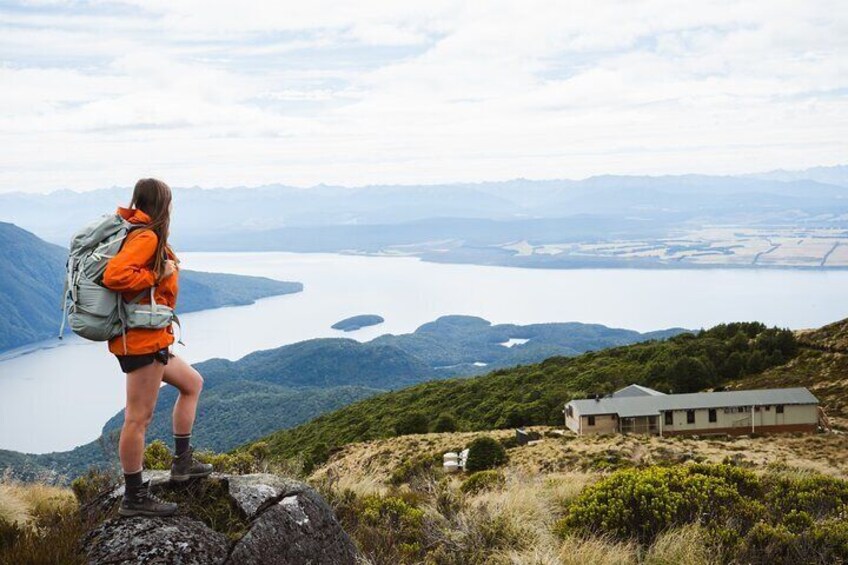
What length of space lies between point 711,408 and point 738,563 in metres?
24.5

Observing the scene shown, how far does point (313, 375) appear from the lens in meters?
149

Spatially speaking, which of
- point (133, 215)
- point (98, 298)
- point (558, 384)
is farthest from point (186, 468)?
point (558, 384)

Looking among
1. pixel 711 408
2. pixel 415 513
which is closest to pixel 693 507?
pixel 415 513

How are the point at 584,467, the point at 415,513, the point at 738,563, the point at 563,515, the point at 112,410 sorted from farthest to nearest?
the point at 112,410, the point at 584,467, the point at 563,515, the point at 415,513, the point at 738,563

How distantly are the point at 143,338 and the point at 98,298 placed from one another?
0.34m

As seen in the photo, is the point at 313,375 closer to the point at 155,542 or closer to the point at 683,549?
the point at 683,549

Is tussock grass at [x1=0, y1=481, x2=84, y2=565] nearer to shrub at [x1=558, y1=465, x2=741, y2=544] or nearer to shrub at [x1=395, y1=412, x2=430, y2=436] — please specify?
shrub at [x1=558, y1=465, x2=741, y2=544]

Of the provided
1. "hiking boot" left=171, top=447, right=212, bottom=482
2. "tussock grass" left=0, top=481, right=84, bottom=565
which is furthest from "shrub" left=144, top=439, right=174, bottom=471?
"hiking boot" left=171, top=447, right=212, bottom=482

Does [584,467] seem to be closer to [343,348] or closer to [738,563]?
[738,563]

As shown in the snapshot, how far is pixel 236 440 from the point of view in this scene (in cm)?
8244

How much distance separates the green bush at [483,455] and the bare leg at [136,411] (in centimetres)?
1443

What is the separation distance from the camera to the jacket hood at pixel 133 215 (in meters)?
4.41

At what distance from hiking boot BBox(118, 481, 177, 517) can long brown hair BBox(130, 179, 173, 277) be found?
1313 millimetres

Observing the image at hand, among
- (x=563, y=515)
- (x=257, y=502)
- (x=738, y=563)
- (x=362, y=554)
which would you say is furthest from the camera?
(x=563, y=515)
